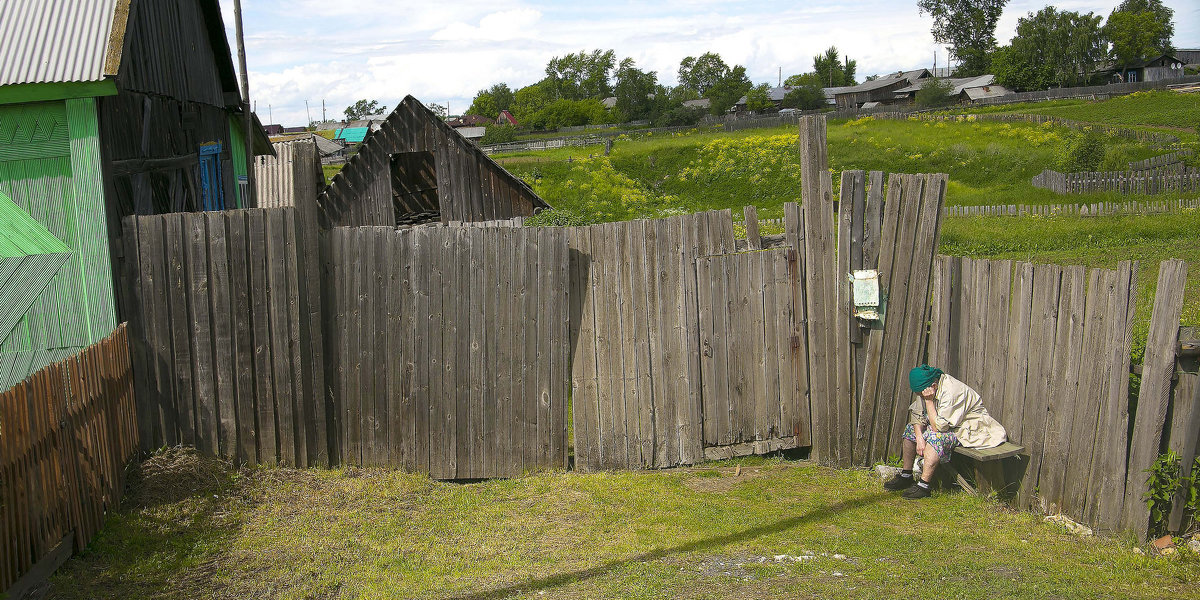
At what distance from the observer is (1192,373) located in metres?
5.28

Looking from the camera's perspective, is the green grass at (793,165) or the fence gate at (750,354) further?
the green grass at (793,165)

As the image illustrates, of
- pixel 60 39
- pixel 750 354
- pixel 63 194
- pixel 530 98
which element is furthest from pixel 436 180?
pixel 530 98

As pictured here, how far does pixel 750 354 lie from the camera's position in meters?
7.43

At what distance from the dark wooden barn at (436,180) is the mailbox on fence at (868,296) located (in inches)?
451

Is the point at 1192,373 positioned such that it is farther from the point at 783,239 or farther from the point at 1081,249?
the point at 1081,249

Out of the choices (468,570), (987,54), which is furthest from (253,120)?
(987,54)

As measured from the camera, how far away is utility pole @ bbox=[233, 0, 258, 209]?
13453mm

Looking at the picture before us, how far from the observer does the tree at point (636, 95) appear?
307ft

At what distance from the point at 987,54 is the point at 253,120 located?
10836cm

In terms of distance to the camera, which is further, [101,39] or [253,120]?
[253,120]

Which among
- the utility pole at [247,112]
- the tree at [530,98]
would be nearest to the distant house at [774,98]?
the tree at [530,98]

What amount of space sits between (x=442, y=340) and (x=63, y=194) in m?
3.56

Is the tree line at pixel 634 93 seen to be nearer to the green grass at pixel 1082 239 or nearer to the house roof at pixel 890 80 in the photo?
the house roof at pixel 890 80

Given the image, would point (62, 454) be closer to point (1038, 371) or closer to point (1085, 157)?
point (1038, 371)
